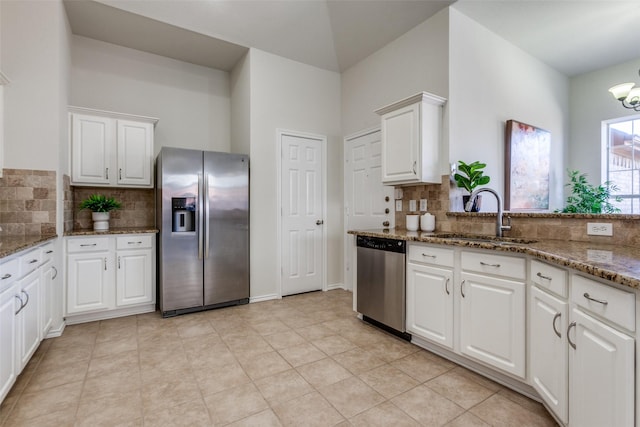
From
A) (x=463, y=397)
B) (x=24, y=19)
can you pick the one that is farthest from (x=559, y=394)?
(x=24, y=19)

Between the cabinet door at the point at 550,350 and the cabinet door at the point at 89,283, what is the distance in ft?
12.1

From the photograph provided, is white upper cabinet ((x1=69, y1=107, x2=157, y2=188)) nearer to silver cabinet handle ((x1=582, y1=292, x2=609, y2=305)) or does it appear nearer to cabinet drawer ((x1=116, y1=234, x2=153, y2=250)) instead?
cabinet drawer ((x1=116, y1=234, x2=153, y2=250))

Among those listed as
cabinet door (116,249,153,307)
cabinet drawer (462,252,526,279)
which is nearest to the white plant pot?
cabinet door (116,249,153,307)

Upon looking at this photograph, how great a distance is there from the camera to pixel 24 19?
2.77 m

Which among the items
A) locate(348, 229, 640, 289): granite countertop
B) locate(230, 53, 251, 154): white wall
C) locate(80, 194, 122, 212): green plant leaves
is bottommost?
locate(348, 229, 640, 289): granite countertop

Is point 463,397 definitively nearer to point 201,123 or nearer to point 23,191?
point 23,191

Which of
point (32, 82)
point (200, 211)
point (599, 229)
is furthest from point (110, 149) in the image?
point (599, 229)

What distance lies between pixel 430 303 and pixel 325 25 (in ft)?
11.4

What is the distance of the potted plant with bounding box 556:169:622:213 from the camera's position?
4.27m

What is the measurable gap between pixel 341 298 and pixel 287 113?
8.34 ft

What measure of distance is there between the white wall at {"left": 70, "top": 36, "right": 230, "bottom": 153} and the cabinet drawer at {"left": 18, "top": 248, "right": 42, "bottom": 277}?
86.1 inches

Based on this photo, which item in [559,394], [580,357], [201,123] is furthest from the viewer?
[201,123]

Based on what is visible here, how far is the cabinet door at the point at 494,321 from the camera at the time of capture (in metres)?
1.90

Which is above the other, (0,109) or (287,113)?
(287,113)
